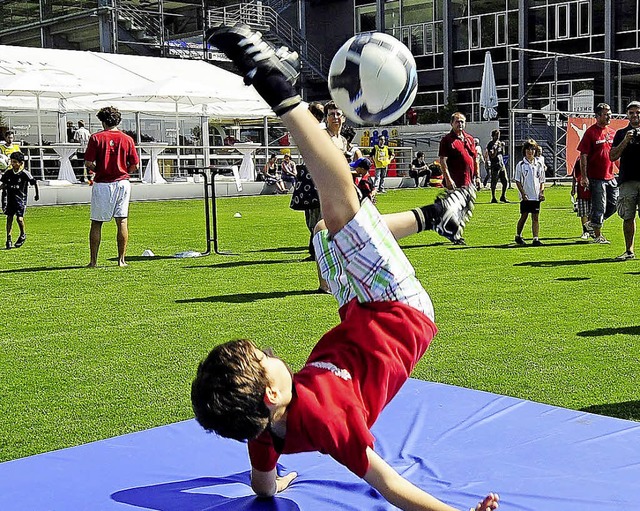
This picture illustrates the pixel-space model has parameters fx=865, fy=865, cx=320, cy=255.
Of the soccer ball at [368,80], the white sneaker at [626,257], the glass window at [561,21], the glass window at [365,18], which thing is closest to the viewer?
the soccer ball at [368,80]

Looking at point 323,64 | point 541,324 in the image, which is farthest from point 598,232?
point 323,64

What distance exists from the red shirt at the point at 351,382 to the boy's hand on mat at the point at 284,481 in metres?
0.19

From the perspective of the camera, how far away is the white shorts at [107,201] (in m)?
10.9

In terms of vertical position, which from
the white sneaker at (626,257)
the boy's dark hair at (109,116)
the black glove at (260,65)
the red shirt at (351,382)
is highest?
the boy's dark hair at (109,116)

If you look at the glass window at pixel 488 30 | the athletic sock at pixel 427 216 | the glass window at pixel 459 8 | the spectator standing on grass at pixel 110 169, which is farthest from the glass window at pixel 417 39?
the athletic sock at pixel 427 216

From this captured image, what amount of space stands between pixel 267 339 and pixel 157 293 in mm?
2714

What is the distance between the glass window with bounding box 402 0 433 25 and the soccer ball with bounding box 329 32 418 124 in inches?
1330

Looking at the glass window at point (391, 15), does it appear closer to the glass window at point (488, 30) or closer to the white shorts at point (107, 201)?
the glass window at point (488, 30)

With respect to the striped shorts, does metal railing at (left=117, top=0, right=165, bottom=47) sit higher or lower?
higher

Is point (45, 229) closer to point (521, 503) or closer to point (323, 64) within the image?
point (521, 503)

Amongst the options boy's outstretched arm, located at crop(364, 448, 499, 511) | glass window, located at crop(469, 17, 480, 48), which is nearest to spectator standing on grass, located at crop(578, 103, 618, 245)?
boy's outstretched arm, located at crop(364, 448, 499, 511)

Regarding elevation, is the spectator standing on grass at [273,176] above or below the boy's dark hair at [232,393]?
above

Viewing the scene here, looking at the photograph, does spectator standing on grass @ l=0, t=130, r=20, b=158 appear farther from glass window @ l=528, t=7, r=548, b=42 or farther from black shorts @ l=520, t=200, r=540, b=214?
glass window @ l=528, t=7, r=548, b=42

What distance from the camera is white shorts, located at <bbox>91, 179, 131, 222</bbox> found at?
10906 mm
